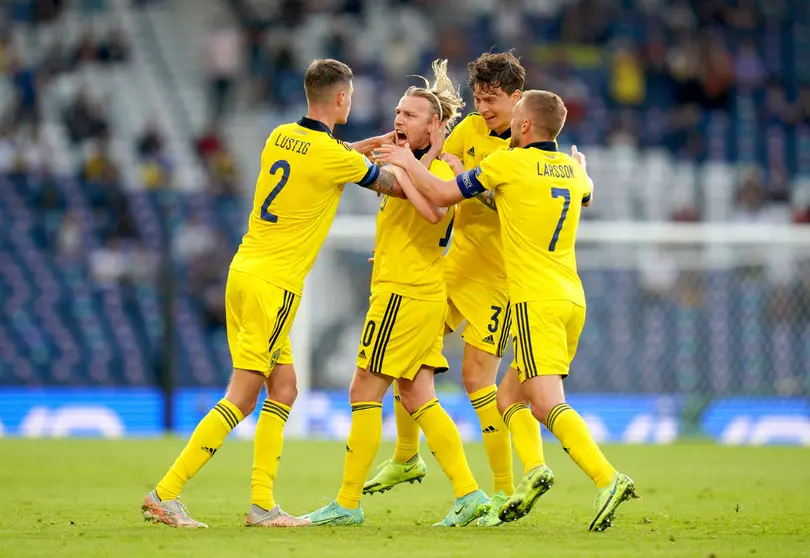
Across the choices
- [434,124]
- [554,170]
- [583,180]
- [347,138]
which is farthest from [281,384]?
[347,138]

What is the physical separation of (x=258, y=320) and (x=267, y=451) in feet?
2.24

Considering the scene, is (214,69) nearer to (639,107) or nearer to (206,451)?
(639,107)

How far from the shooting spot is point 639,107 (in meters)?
19.6

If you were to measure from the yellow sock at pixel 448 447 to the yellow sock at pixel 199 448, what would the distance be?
101cm

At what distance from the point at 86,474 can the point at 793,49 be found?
15485mm

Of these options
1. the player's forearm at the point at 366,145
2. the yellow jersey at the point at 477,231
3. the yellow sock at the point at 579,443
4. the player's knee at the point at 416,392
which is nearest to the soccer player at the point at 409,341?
the player's knee at the point at 416,392

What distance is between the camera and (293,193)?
20.2ft

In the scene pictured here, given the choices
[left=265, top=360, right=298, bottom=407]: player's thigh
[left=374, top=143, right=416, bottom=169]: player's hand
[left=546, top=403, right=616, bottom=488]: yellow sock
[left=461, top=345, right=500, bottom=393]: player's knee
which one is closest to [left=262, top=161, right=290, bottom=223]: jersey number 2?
[left=374, top=143, right=416, bottom=169]: player's hand

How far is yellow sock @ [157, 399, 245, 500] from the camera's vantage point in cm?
597

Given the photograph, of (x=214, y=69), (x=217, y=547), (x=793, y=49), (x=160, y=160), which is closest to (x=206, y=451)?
(x=217, y=547)

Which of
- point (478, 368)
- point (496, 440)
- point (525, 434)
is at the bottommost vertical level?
point (496, 440)

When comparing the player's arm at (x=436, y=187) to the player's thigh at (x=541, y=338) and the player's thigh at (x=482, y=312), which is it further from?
the player's thigh at (x=482, y=312)

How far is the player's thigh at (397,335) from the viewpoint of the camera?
6.30 meters

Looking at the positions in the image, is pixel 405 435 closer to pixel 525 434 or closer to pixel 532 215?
pixel 525 434
